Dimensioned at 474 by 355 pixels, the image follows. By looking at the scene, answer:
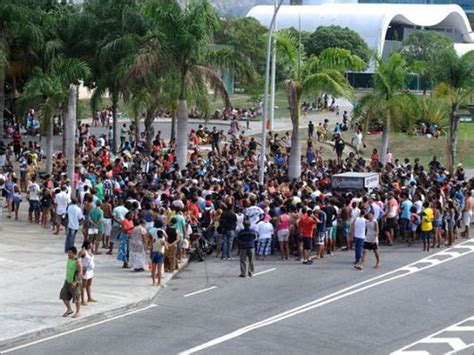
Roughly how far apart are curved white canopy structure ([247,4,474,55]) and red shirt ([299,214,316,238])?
8942 cm

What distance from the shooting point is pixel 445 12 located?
4958 inches

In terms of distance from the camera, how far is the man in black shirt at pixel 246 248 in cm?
2289

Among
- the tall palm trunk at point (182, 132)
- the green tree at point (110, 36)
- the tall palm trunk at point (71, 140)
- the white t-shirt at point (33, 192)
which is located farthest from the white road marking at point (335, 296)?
the green tree at point (110, 36)

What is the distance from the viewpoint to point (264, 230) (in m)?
25.0

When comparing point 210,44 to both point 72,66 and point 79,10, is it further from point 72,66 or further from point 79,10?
point 79,10

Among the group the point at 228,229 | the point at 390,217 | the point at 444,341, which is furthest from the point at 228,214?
the point at 444,341

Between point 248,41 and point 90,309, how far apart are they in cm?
7418

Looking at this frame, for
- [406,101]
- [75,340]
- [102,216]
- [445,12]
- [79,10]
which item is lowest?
[75,340]

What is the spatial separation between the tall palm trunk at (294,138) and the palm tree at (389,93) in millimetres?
3995

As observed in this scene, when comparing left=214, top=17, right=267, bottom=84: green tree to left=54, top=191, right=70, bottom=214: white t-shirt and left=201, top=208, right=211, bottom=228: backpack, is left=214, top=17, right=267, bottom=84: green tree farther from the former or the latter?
left=201, top=208, right=211, bottom=228: backpack

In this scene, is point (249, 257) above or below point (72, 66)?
below

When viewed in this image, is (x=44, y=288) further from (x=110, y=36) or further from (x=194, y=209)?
(x=110, y=36)

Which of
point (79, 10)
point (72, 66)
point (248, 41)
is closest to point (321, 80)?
point (72, 66)

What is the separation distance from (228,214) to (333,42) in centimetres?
7475
